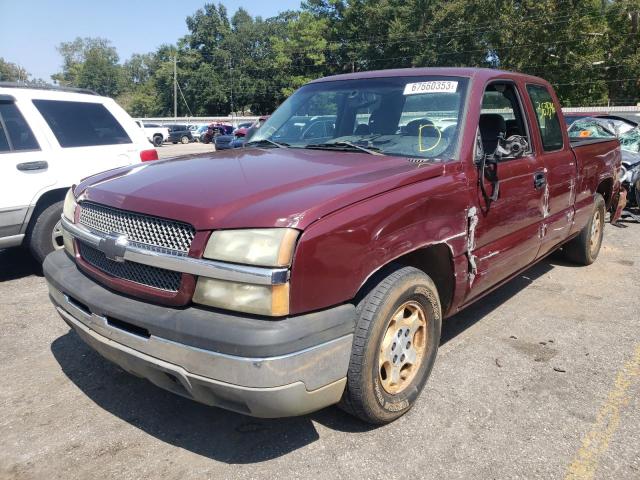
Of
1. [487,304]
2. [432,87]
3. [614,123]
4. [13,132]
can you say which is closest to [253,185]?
[432,87]

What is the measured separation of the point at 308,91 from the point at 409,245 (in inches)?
83.4

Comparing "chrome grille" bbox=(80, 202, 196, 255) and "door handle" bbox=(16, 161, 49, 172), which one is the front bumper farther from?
"door handle" bbox=(16, 161, 49, 172)

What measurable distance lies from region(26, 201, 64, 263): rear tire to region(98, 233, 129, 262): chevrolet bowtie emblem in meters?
3.03

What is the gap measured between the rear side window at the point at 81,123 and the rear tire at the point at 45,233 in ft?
2.35

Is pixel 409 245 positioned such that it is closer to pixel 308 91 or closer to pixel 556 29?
pixel 308 91

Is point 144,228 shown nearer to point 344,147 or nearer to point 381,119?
point 344,147

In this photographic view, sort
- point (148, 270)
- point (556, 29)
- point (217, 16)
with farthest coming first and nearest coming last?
point (217, 16) < point (556, 29) < point (148, 270)

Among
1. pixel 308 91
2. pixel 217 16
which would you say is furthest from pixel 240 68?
pixel 308 91

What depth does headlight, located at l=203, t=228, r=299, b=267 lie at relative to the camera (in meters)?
2.17

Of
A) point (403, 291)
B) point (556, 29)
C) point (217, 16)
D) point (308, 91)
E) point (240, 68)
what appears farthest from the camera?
point (217, 16)

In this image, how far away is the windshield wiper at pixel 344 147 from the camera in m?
3.34

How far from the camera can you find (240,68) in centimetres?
8044

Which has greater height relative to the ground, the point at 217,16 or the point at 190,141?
the point at 217,16

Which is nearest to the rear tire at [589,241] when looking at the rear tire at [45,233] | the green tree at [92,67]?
the rear tire at [45,233]
